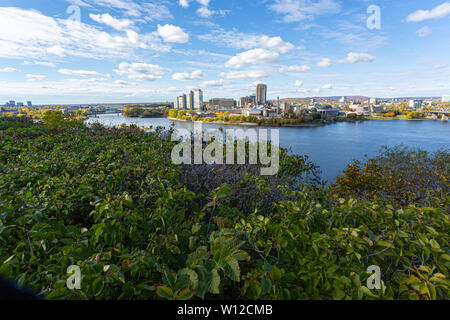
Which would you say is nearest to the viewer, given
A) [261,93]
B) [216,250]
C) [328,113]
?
[216,250]

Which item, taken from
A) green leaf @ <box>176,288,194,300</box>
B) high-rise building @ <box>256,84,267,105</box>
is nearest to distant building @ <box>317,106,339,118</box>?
green leaf @ <box>176,288,194,300</box>

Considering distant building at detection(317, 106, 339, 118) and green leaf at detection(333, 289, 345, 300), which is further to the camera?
distant building at detection(317, 106, 339, 118)

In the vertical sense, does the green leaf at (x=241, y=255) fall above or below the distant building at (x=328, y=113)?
below

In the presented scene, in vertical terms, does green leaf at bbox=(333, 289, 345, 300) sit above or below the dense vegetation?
below

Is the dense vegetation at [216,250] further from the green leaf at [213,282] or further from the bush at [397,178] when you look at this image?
the bush at [397,178]

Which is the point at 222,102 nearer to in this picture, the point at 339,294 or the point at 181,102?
the point at 181,102

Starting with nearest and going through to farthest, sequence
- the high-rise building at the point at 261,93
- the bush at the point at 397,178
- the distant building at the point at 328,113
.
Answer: the bush at the point at 397,178
the distant building at the point at 328,113
the high-rise building at the point at 261,93

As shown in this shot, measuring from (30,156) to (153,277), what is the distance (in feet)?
11.5

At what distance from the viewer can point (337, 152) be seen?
2364cm

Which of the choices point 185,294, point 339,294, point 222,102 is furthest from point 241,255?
point 222,102

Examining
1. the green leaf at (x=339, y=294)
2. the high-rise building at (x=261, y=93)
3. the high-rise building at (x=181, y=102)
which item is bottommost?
the green leaf at (x=339, y=294)

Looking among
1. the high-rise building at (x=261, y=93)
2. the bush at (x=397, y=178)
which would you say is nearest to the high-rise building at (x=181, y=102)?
the high-rise building at (x=261, y=93)

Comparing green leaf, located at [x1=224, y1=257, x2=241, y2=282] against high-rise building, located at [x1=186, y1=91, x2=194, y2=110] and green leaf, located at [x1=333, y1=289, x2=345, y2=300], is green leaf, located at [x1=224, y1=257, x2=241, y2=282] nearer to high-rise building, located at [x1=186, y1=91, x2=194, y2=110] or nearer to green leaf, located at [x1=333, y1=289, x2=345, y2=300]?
green leaf, located at [x1=333, y1=289, x2=345, y2=300]
